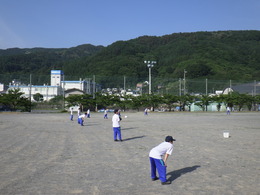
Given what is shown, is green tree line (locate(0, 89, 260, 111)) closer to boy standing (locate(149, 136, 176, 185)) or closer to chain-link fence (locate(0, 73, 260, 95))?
chain-link fence (locate(0, 73, 260, 95))

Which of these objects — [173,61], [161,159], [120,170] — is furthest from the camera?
[173,61]

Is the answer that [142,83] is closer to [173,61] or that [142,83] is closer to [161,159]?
[161,159]

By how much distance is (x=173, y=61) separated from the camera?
138000mm

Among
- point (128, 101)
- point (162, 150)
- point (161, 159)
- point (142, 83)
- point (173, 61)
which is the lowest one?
point (161, 159)

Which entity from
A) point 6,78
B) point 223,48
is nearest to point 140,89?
point 6,78

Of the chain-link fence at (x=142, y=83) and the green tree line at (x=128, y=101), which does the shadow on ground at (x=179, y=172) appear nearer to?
the green tree line at (x=128, y=101)

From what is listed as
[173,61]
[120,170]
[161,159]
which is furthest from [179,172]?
[173,61]

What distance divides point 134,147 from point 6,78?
5397 cm

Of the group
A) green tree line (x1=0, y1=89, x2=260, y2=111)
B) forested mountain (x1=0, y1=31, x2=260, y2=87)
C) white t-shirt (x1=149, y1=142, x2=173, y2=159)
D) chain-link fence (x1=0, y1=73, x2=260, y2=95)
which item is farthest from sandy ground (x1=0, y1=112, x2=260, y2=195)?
forested mountain (x1=0, y1=31, x2=260, y2=87)

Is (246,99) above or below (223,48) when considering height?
below

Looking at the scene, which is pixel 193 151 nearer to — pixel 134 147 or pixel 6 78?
pixel 134 147

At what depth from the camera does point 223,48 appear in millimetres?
158000

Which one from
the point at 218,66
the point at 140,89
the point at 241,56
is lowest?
the point at 140,89

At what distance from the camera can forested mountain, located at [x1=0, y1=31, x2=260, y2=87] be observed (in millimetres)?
107375
